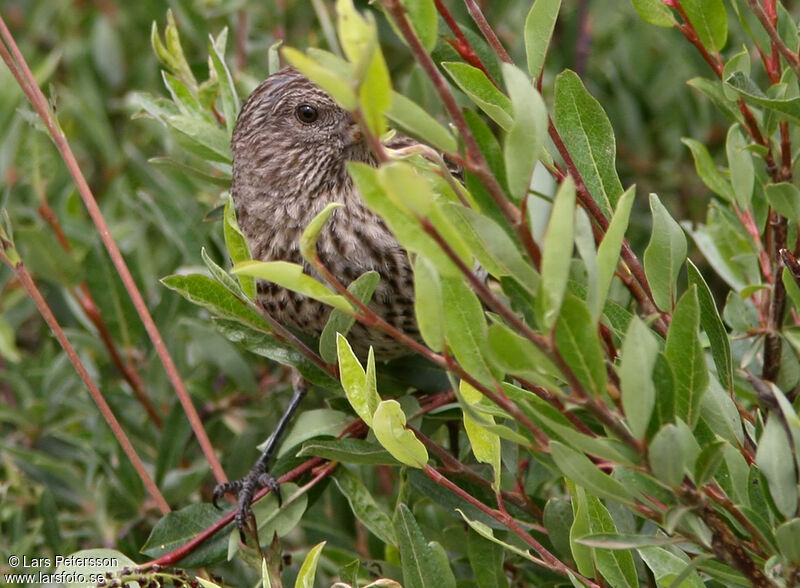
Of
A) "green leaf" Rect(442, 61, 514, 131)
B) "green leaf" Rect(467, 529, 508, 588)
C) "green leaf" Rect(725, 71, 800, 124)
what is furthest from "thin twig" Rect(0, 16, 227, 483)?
"green leaf" Rect(725, 71, 800, 124)

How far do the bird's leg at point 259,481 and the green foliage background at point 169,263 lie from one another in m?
0.09

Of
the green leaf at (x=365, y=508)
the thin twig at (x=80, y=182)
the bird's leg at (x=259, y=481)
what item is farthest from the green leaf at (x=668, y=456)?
the thin twig at (x=80, y=182)

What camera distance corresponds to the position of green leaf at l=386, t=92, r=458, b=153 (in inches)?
56.0

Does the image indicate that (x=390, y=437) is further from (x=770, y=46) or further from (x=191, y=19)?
(x=191, y=19)

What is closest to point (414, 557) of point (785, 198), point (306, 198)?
point (785, 198)

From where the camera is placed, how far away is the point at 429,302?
4.82ft

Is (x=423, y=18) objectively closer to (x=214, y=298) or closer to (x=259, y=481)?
(x=214, y=298)

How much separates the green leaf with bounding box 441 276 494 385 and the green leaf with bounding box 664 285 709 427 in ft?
0.85

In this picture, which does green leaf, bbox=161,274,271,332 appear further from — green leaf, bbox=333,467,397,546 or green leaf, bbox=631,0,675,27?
green leaf, bbox=631,0,675,27

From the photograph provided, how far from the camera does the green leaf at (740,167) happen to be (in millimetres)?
2232

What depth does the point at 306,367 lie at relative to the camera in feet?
7.77

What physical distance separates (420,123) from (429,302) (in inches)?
9.1

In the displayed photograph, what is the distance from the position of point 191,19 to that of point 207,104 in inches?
36.2

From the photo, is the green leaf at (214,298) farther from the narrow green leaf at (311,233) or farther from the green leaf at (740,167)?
the green leaf at (740,167)
